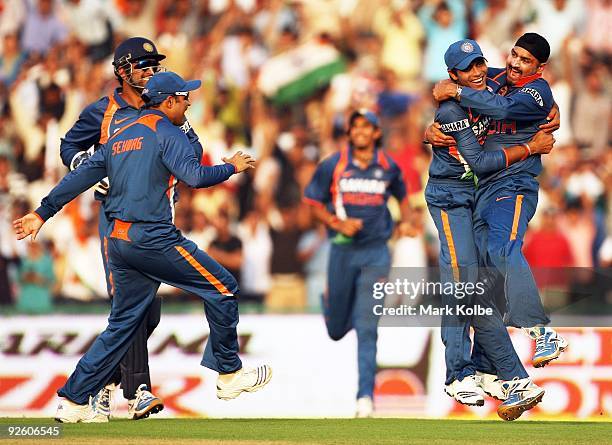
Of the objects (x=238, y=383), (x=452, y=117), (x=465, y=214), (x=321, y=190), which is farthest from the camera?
(x=321, y=190)

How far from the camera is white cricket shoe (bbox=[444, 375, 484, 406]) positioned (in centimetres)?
1024

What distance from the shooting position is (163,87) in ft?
33.1

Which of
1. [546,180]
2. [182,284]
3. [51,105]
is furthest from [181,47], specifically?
[182,284]

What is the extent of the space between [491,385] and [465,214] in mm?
1312

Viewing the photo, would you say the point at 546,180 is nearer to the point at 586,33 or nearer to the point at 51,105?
the point at 586,33

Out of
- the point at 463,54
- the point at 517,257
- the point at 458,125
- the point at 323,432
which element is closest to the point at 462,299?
the point at 517,257

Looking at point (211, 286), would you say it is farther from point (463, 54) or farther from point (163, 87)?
point (463, 54)

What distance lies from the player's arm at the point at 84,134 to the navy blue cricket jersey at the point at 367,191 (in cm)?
330

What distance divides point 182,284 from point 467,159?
2292 millimetres

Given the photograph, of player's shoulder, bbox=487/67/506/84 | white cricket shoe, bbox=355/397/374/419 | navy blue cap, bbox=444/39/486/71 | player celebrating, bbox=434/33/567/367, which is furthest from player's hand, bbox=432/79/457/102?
white cricket shoe, bbox=355/397/374/419

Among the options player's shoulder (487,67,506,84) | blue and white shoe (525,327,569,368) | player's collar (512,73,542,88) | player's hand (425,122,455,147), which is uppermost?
player's shoulder (487,67,506,84)

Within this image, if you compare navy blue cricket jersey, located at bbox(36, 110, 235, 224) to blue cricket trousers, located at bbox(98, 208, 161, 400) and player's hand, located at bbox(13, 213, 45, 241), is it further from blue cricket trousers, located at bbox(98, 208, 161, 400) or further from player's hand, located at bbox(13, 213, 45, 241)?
blue cricket trousers, located at bbox(98, 208, 161, 400)

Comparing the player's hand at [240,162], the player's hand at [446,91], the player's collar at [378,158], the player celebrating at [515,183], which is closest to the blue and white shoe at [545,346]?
the player celebrating at [515,183]

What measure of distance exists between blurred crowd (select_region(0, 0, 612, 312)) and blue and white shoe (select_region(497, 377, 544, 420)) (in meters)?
6.16
